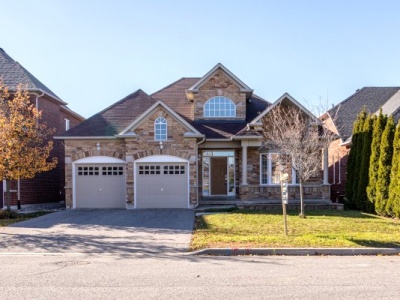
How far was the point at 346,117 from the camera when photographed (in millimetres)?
26750

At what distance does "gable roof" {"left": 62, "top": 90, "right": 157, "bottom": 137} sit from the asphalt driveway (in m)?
4.20

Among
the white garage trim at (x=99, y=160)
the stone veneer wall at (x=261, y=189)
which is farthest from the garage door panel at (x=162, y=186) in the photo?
the stone veneer wall at (x=261, y=189)

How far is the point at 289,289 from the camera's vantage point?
6609mm

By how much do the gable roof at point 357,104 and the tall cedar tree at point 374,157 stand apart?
6.52m

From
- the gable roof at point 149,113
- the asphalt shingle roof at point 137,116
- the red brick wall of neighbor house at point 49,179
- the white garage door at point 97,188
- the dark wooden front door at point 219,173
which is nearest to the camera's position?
the gable roof at point 149,113

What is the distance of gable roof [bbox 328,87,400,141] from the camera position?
26062 mm

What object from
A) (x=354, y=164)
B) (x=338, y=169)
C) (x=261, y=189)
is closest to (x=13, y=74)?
(x=261, y=189)

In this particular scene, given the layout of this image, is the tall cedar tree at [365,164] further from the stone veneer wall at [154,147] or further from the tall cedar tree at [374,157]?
the stone veneer wall at [154,147]

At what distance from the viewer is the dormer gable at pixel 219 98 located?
22.3 meters

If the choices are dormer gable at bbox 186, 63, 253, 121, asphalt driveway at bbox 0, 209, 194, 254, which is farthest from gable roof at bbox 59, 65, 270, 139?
asphalt driveway at bbox 0, 209, 194, 254

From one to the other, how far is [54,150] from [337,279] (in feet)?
66.4

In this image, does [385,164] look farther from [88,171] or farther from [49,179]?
[49,179]

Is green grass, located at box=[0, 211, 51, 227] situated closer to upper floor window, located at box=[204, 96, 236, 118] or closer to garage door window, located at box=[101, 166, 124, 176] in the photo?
garage door window, located at box=[101, 166, 124, 176]

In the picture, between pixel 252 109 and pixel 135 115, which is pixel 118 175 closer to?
pixel 135 115
